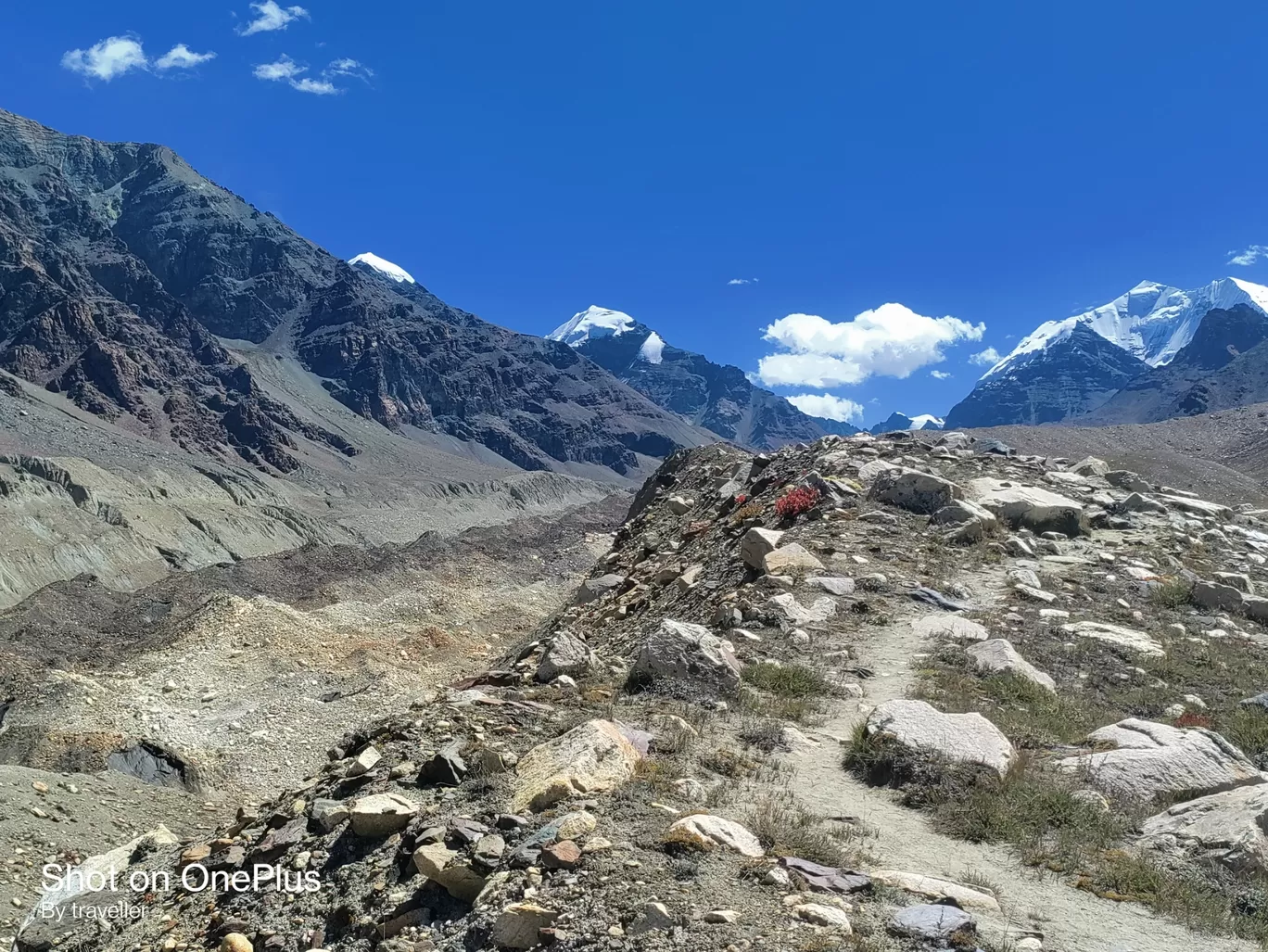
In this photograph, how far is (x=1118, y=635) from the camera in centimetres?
983

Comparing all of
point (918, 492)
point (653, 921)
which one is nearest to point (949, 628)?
point (918, 492)

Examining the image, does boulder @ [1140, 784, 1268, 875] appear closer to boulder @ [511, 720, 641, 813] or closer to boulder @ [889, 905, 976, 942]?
boulder @ [889, 905, 976, 942]

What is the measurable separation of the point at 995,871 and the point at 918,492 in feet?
33.7

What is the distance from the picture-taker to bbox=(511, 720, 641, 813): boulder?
5129 mm

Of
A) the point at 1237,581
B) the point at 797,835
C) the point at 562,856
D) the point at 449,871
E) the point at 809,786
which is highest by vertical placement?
the point at 1237,581

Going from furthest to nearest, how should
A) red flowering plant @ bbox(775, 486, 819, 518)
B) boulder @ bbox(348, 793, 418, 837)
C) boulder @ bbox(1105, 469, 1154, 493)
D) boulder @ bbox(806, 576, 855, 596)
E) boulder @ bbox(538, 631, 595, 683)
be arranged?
boulder @ bbox(1105, 469, 1154, 493) < red flowering plant @ bbox(775, 486, 819, 518) < boulder @ bbox(806, 576, 855, 596) < boulder @ bbox(538, 631, 595, 683) < boulder @ bbox(348, 793, 418, 837)

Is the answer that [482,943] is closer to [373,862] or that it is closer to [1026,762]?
[373,862]

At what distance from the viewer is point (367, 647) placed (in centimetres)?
2495

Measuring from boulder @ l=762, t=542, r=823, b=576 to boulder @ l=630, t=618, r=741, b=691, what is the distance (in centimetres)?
349

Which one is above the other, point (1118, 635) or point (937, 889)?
point (1118, 635)

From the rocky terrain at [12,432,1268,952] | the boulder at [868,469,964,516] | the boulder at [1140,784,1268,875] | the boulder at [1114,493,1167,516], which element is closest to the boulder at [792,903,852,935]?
the rocky terrain at [12,432,1268,952]

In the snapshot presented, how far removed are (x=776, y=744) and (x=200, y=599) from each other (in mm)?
33409

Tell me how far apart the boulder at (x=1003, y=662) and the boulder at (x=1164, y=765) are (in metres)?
1.73

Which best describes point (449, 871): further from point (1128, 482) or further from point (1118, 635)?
point (1128, 482)
